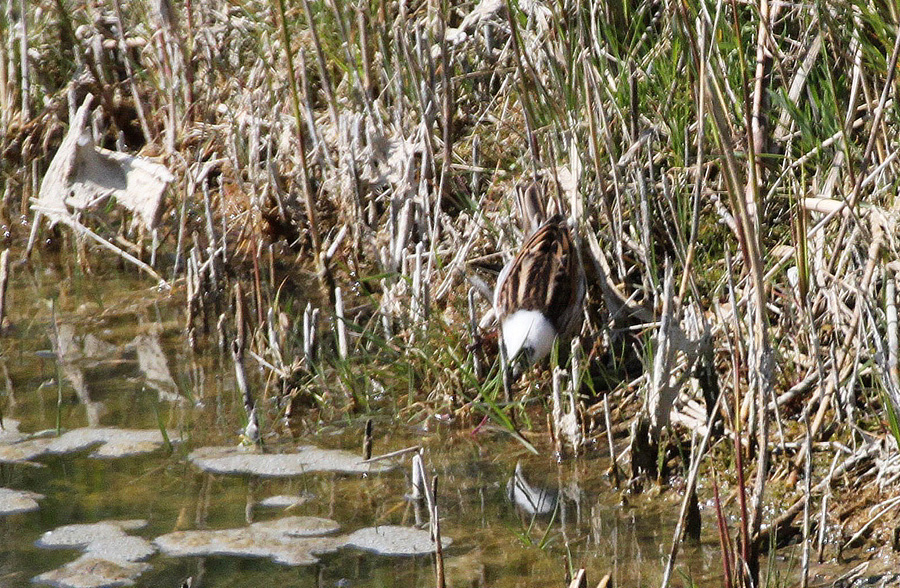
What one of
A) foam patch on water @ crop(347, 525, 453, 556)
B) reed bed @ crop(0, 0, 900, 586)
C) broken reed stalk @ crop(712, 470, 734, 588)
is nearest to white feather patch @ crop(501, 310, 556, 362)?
reed bed @ crop(0, 0, 900, 586)

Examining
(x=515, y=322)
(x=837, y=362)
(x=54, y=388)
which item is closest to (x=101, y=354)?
(x=54, y=388)

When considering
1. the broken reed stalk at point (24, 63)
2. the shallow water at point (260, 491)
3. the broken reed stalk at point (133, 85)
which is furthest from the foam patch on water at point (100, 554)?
the broken reed stalk at point (24, 63)

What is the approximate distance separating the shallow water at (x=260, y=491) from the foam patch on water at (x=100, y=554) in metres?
0.03

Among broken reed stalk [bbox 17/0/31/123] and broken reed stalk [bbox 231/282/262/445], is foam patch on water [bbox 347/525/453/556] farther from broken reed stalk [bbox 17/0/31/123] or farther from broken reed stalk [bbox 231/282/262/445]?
broken reed stalk [bbox 17/0/31/123]

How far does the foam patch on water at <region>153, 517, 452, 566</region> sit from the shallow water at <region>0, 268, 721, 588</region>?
0.09 feet

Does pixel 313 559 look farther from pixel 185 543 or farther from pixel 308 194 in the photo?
pixel 308 194

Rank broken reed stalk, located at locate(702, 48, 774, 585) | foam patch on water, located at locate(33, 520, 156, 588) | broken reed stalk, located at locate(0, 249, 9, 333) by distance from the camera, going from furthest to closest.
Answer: broken reed stalk, located at locate(0, 249, 9, 333)
foam patch on water, located at locate(33, 520, 156, 588)
broken reed stalk, located at locate(702, 48, 774, 585)

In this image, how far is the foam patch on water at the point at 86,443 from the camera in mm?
4098

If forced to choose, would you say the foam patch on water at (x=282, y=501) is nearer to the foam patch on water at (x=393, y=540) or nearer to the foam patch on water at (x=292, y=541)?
the foam patch on water at (x=292, y=541)

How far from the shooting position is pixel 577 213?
4277 mm

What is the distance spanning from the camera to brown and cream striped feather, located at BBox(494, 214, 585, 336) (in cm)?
412

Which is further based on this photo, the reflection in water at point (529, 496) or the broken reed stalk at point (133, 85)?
the broken reed stalk at point (133, 85)

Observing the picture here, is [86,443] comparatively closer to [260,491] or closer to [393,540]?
[260,491]

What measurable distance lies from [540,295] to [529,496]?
0.77 metres
